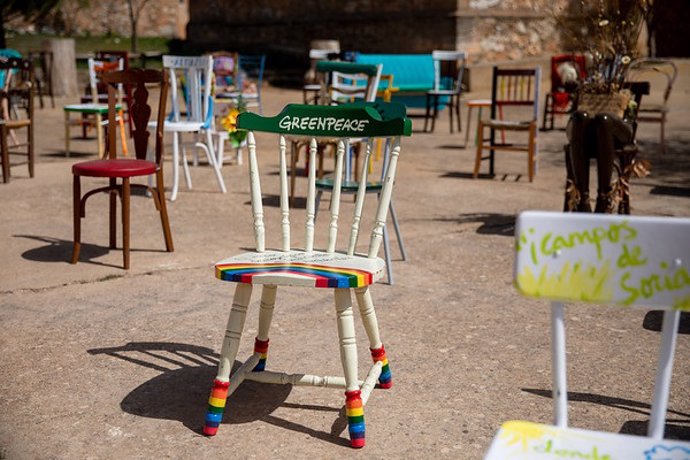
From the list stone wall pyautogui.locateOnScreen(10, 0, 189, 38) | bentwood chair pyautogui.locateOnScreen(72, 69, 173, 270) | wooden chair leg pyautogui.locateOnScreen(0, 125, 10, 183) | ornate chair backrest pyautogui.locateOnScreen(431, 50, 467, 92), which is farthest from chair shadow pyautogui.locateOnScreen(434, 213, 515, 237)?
stone wall pyautogui.locateOnScreen(10, 0, 189, 38)

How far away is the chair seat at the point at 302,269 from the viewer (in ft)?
9.53

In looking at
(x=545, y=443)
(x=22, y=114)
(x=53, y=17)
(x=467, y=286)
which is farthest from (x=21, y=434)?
(x=53, y=17)

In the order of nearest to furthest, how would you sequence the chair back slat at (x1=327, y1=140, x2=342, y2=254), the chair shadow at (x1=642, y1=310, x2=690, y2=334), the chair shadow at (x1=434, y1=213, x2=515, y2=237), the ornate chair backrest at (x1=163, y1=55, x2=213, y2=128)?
the chair back slat at (x1=327, y1=140, x2=342, y2=254) < the chair shadow at (x1=642, y1=310, x2=690, y2=334) < the chair shadow at (x1=434, y1=213, x2=515, y2=237) < the ornate chair backrest at (x1=163, y1=55, x2=213, y2=128)

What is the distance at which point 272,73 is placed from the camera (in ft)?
66.5

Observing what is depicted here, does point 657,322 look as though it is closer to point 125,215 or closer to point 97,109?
point 125,215

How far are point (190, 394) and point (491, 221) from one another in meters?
3.74

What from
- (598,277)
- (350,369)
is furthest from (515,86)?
(598,277)

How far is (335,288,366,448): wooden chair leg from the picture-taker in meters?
2.98

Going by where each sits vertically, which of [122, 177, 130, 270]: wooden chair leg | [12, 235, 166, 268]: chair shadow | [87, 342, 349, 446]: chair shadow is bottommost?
[87, 342, 349, 446]: chair shadow

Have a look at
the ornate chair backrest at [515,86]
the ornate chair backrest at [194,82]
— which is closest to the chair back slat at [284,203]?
the ornate chair backrest at [194,82]

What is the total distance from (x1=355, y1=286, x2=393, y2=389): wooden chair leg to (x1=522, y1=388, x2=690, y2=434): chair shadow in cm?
55

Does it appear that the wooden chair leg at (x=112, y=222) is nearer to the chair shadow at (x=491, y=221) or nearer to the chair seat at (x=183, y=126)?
the chair seat at (x=183, y=126)

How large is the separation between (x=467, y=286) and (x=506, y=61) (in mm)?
13962

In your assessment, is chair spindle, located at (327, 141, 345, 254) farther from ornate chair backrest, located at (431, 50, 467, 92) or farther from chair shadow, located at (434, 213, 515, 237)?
ornate chair backrest, located at (431, 50, 467, 92)
